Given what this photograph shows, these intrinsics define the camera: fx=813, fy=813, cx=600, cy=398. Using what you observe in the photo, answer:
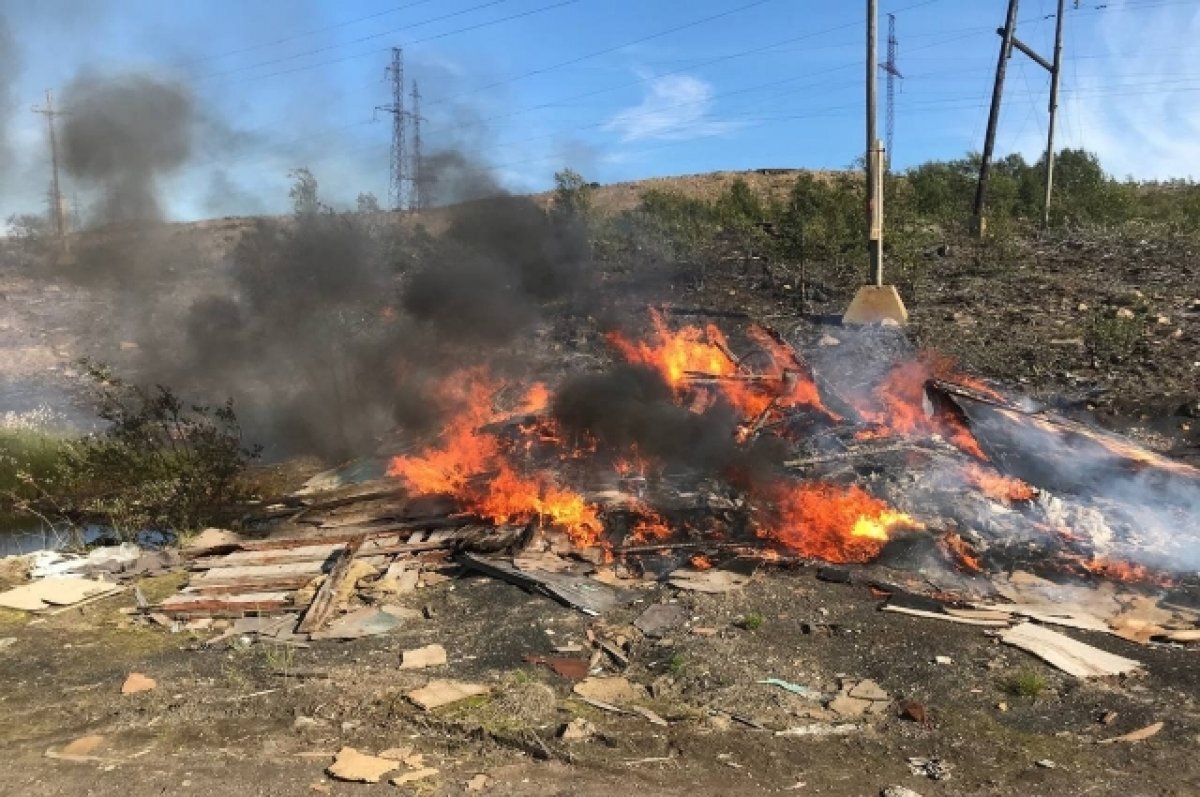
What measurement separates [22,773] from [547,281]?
15737 mm

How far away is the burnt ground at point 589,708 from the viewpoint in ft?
15.0

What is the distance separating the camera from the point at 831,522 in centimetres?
867

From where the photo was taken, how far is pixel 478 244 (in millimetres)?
18266

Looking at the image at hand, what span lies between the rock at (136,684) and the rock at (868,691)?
5.03 meters

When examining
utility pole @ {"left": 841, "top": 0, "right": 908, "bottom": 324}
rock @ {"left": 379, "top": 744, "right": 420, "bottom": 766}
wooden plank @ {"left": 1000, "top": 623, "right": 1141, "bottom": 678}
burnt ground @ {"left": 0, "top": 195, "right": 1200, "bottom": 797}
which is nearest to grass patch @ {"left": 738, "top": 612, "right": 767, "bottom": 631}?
burnt ground @ {"left": 0, "top": 195, "right": 1200, "bottom": 797}

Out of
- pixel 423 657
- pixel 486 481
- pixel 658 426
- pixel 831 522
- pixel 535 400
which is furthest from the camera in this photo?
pixel 535 400

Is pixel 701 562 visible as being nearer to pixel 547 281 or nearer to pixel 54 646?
pixel 54 646

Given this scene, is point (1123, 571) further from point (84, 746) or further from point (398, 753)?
point (84, 746)

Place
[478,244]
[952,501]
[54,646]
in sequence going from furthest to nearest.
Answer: [478,244], [952,501], [54,646]

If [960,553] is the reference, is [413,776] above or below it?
below

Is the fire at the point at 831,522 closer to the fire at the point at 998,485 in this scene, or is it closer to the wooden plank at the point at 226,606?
the fire at the point at 998,485

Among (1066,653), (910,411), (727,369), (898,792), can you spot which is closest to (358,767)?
(898,792)

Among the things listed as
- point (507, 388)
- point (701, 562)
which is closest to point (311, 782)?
point (701, 562)

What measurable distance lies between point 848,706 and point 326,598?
15.3 feet
